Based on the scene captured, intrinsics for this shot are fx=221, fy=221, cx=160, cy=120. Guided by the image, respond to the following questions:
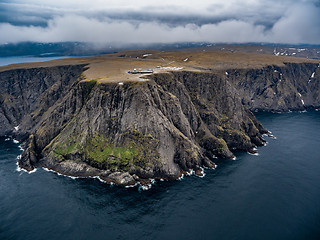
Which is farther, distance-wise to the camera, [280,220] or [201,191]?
[201,191]

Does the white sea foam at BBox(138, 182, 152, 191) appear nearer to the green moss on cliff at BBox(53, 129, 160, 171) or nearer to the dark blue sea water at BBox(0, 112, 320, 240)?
the dark blue sea water at BBox(0, 112, 320, 240)

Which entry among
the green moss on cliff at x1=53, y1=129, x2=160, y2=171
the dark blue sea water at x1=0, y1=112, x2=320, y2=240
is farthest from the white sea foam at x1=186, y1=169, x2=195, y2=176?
the green moss on cliff at x1=53, y1=129, x2=160, y2=171

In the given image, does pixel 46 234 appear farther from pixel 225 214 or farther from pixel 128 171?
pixel 225 214

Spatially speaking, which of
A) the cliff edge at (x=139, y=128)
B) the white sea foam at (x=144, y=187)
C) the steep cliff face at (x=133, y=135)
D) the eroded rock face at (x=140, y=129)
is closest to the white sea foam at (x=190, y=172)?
the cliff edge at (x=139, y=128)

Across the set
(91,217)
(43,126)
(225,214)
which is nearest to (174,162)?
(225,214)

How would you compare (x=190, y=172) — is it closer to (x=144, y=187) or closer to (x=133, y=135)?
(x=144, y=187)

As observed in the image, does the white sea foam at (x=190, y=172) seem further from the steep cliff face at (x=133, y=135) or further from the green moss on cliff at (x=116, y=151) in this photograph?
the green moss on cliff at (x=116, y=151)
